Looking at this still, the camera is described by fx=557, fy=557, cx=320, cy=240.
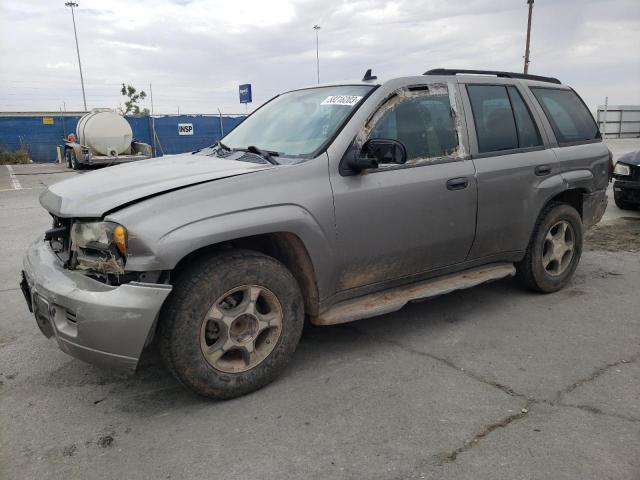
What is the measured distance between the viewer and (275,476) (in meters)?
2.47

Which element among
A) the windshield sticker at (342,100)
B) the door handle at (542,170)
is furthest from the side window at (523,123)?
the windshield sticker at (342,100)

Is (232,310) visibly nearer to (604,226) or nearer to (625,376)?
(625,376)

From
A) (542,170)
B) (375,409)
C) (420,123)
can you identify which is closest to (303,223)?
(375,409)

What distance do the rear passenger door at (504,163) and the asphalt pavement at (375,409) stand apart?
2.13ft

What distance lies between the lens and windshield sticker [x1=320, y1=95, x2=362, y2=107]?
3693mm

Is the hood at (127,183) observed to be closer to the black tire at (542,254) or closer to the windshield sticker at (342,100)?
the windshield sticker at (342,100)

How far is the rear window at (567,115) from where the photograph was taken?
187 inches

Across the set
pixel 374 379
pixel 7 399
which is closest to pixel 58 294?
pixel 7 399

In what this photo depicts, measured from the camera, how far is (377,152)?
3484 mm

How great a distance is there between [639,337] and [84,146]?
18.6 m

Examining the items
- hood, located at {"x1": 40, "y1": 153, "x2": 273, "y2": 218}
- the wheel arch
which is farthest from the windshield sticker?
the wheel arch

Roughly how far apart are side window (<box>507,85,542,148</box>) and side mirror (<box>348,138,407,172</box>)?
1534 mm

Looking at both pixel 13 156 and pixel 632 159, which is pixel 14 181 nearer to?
pixel 13 156

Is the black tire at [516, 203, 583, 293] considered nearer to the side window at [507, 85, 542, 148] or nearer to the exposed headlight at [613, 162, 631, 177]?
the side window at [507, 85, 542, 148]
